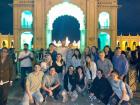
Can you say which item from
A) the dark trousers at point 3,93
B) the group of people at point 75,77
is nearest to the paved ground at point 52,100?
the group of people at point 75,77

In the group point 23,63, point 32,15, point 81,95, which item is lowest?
point 81,95

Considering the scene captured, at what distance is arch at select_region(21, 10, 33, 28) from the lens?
168ft

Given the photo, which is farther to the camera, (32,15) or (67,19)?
(67,19)

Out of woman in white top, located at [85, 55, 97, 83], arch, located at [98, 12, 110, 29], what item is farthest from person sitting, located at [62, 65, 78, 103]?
arch, located at [98, 12, 110, 29]

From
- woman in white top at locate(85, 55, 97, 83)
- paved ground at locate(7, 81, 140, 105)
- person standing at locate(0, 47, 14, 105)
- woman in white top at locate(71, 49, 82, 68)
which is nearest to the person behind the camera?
person standing at locate(0, 47, 14, 105)

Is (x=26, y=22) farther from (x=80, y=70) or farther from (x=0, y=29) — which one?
(x=80, y=70)

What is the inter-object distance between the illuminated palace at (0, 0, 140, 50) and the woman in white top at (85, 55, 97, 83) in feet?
96.8

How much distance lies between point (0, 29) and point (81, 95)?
64.8 m

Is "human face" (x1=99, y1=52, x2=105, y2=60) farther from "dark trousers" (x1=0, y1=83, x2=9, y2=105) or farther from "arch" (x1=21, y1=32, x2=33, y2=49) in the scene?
"arch" (x1=21, y1=32, x2=33, y2=49)

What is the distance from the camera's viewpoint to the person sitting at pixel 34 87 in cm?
1369

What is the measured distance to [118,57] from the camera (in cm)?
1622

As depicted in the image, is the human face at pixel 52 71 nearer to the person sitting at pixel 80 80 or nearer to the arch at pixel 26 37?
the person sitting at pixel 80 80

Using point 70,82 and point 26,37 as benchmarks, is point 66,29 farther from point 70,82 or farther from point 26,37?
point 70,82

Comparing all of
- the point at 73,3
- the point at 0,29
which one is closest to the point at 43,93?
the point at 73,3
